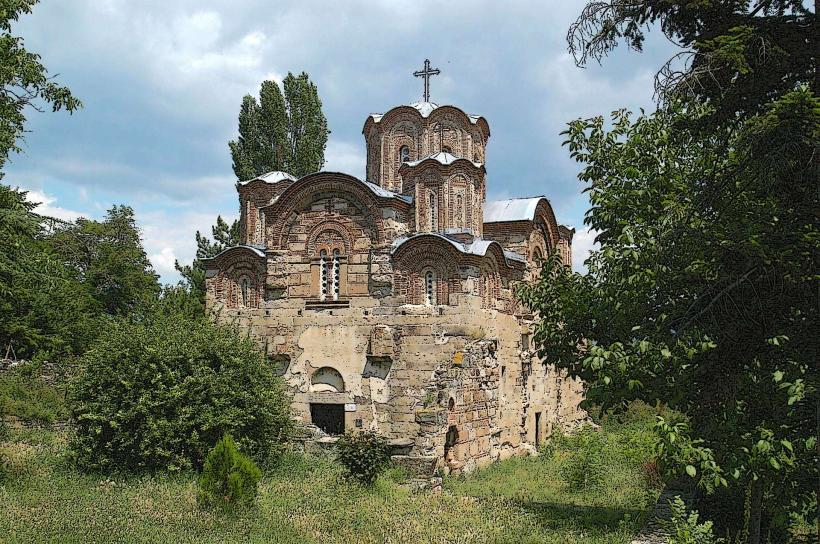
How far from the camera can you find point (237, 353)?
12.9m

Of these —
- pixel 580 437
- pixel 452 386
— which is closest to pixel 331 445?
pixel 452 386

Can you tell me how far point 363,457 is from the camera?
11.2m

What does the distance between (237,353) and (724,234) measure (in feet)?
29.7

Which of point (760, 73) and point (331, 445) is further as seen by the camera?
point (331, 445)

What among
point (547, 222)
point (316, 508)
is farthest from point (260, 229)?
point (316, 508)

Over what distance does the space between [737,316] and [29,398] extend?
15986 millimetres

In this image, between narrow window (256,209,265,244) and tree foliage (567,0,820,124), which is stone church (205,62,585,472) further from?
tree foliage (567,0,820,124)

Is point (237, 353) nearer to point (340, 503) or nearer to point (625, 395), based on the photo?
point (340, 503)

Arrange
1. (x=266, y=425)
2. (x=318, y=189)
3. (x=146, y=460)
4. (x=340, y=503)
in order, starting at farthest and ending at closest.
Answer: (x=318, y=189)
(x=266, y=425)
(x=146, y=460)
(x=340, y=503)

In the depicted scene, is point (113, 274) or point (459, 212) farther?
point (113, 274)

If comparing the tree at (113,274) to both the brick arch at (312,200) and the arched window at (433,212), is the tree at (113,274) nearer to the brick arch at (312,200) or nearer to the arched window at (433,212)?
the brick arch at (312,200)

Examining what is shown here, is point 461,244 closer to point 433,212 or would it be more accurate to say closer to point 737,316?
point 433,212

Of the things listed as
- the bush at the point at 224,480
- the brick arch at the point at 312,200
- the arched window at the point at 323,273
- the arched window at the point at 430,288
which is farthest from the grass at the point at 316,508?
the brick arch at the point at 312,200

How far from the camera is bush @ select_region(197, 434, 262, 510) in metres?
8.91
